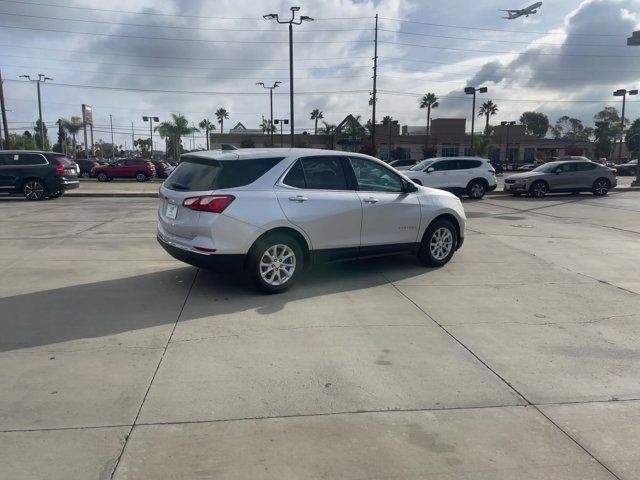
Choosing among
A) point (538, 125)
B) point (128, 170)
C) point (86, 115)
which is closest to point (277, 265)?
point (128, 170)

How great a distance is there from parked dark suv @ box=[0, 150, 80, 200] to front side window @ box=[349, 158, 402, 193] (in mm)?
14413

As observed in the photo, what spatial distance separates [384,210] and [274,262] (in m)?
1.80

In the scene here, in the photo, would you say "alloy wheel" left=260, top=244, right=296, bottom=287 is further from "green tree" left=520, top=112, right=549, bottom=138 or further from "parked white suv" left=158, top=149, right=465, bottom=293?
"green tree" left=520, top=112, right=549, bottom=138

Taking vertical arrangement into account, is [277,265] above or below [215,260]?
below

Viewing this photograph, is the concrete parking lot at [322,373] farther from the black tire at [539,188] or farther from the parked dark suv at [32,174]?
the black tire at [539,188]

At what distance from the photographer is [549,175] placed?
71.0 feet

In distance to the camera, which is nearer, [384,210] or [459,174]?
[384,210]

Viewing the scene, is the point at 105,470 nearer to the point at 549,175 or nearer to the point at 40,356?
the point at 40,356

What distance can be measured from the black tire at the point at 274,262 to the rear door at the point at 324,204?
→ 253 mm

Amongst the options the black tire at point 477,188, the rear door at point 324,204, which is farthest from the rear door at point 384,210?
the black tire at point 477,188

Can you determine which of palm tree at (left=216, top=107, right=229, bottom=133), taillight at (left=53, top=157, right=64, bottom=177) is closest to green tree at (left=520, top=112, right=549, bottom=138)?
palm tree at (left=216, top=107, right=229, bottom=133)

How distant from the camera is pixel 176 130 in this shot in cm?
8606

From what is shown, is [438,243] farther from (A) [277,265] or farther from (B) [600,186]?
(B) [600,186]

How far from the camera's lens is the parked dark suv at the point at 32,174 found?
17.4 metres
